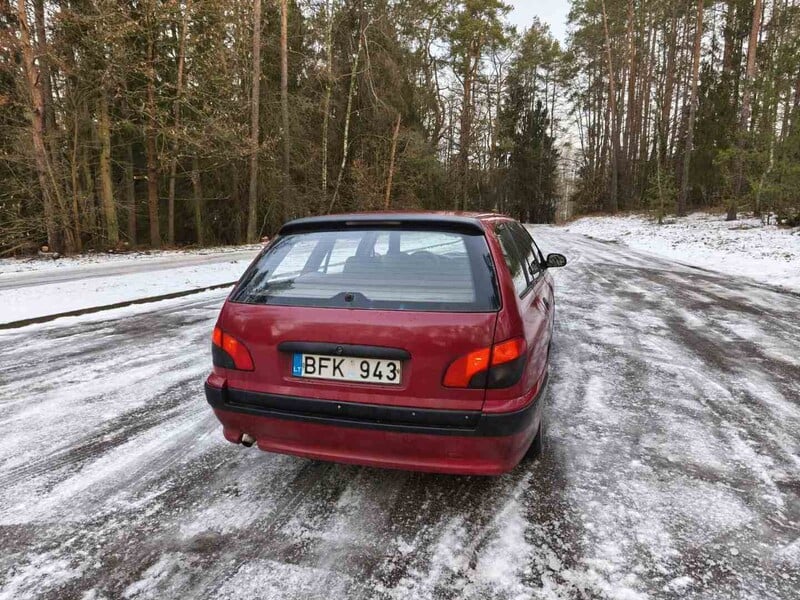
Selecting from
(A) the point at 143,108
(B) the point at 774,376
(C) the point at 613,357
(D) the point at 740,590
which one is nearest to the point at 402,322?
(D) the point at 740,590

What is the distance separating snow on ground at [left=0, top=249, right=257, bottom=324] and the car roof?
237 inches

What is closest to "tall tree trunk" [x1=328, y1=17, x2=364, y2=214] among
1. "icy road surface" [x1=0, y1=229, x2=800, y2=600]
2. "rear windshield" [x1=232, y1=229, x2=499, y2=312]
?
"icy road surface" [x1=0, y1=229, x2=800, y2=600]

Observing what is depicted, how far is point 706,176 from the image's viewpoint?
2889cm

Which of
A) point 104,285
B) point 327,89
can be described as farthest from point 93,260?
point 327,89

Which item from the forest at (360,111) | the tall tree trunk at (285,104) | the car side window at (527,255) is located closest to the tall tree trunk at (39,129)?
the forest at (360,111)

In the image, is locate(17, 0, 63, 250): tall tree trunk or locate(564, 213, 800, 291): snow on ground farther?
locate(17, 0, 63, 250): tall tree trunk

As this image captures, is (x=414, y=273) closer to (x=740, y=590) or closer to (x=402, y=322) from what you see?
(x=402, y=322)

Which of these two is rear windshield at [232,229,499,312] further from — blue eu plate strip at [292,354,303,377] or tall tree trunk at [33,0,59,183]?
tall tree trunk at [33,0,59,183]

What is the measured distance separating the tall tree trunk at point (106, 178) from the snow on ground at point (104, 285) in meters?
3.89

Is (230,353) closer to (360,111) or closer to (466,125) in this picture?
(360,111)

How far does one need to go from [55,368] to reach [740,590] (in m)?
5.59

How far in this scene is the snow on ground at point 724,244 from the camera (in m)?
10.7

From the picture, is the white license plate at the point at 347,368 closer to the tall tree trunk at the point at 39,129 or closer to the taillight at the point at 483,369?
the taillight at the point at 483,369

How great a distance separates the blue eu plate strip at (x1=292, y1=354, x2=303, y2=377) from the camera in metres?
2.40
